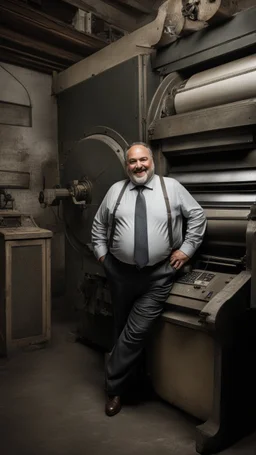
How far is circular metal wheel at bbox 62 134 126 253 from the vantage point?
2.64 m

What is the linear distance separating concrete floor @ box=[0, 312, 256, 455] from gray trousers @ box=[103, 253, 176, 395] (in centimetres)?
18

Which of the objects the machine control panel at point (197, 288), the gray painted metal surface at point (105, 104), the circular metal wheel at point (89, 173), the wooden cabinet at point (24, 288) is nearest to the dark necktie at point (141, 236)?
the machine control panel at point (197, 288)

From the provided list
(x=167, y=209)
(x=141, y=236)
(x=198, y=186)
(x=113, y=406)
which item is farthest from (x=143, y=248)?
(x=113, y=406)

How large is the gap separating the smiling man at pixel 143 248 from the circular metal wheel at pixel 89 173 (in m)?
0.37

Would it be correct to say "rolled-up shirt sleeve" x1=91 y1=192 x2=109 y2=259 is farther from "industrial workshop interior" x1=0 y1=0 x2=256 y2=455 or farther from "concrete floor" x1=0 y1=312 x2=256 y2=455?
"concrete floor" x1=0 y1=312 x2=256 y2=455

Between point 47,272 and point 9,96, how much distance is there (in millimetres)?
1639

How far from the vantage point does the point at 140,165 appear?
2.21 metres

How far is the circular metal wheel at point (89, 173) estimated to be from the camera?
2637 millimetres

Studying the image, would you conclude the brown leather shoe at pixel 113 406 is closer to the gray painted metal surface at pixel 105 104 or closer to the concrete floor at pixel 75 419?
the concrete floor at pixel 75 419

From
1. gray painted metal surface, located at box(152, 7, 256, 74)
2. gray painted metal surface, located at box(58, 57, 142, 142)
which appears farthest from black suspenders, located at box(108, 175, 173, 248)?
gray painted metal surface, located at box(152, 7, 256, 74)

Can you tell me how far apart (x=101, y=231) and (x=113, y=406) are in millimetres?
927

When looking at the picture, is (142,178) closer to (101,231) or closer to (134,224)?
(134,224)

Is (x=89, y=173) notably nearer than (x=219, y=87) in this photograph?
No

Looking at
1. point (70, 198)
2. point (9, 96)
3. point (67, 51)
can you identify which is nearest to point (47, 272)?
point (70, 198)
